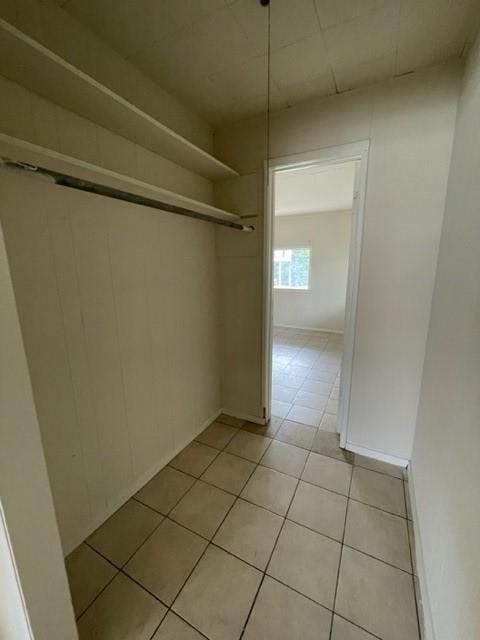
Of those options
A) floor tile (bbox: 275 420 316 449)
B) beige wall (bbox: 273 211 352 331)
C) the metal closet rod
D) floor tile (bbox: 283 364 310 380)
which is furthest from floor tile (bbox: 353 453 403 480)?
beige wall (bbox: 273 211 352 331)

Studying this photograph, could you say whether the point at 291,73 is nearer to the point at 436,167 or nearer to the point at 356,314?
the point at 436,167

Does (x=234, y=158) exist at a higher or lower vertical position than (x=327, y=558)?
higher

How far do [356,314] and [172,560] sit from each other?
1.83m

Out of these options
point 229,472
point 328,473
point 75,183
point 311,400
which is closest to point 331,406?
point 311,400

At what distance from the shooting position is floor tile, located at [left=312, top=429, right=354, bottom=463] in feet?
6.66

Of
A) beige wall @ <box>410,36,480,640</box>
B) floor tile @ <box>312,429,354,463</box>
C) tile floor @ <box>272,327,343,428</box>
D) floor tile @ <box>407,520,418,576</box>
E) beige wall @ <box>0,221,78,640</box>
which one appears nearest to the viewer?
beige wall @ <box>0,221,78,640</box>

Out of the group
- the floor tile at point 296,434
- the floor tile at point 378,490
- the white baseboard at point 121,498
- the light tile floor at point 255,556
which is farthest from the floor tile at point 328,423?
the white baseboard at point 121,498

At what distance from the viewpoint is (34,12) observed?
1076 mm

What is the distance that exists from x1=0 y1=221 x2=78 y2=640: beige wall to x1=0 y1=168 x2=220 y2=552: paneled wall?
478 millimetres

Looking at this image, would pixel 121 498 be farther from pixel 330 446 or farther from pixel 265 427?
pixel 330 446

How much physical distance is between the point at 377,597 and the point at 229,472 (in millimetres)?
998

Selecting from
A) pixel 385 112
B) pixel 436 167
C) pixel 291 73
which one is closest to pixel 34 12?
pixel 291 73

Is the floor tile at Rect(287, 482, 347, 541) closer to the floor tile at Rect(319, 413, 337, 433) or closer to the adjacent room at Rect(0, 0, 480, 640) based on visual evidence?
the adjacent room at Rect(0, 0, 480, 640)

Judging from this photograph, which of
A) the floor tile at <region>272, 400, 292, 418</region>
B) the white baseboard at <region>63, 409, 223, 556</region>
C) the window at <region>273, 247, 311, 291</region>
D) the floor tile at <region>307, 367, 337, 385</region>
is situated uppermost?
the window at <region>273, 247, 311, 291</region>
